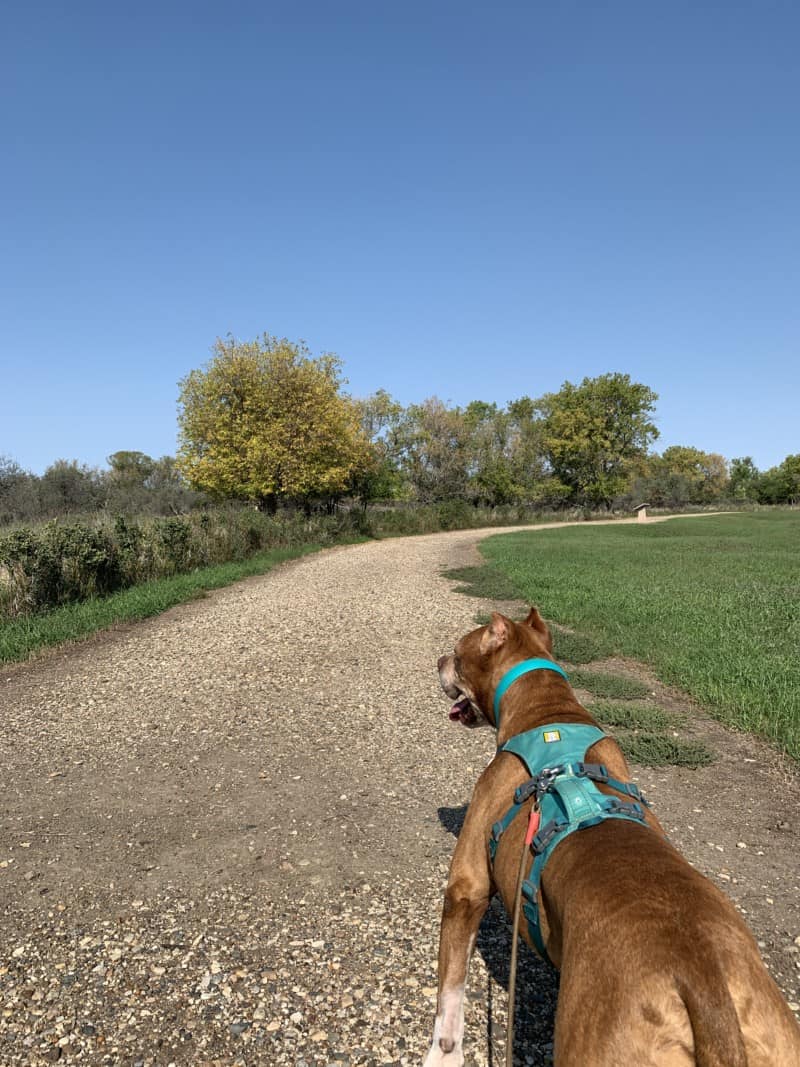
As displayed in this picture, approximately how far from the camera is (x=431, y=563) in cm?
1984

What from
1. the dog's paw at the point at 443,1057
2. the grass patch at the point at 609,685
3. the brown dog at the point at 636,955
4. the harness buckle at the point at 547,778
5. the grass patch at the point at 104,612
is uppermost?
the harness buckle at the point at 547,778

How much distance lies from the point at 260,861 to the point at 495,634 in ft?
6.97

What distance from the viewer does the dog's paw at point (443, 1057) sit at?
2297 millimetres

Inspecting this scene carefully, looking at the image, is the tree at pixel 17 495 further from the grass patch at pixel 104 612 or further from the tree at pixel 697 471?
the tree at pixel 697 471

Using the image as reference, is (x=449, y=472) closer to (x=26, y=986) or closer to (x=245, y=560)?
(x=245, y=560)

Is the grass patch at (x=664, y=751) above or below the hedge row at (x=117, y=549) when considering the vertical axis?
below

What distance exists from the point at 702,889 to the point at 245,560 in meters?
18.5

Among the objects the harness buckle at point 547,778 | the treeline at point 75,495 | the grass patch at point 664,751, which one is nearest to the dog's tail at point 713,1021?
the harness buckle at point 547,778

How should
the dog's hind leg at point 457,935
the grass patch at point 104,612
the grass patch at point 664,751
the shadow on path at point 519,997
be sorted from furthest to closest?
the grass patch at point 104,612
the grass patch at point 664,751
the shadow on path at point 519,997
the dog's hind leg at point 457,935

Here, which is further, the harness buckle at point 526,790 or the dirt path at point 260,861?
the dirt path at point 260,861

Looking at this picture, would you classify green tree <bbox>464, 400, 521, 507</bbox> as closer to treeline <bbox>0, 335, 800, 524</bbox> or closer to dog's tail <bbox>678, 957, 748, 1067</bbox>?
treeline <bbox>0, 335, 800, 524</bbox>

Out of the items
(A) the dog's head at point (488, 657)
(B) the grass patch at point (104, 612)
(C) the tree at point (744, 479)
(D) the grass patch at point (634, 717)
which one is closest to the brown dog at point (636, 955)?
(A) the dog's head at point (488, 657)

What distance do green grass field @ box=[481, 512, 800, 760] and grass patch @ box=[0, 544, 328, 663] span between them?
22.6 feet

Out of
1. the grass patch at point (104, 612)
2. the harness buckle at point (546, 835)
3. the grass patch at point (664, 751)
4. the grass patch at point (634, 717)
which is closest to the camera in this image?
the harness buckle at point (546, 835)
